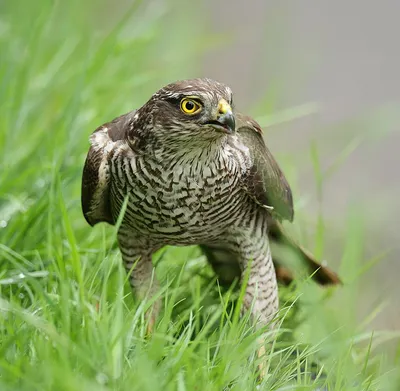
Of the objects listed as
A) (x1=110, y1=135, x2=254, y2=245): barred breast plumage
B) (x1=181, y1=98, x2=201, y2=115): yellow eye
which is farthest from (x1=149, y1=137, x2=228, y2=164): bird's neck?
(x1=181, y1=98, x2=201, y2=115): yellow eye

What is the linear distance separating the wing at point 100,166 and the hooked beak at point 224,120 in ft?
1.99

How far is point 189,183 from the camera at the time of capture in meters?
4.15

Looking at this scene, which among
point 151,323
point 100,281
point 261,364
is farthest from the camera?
point 151,323

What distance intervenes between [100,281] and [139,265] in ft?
1.41

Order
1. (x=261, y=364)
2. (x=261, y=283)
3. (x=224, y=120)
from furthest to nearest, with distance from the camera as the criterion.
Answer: (x=261, y=283), (x=261, y=364), (x=224, y=120)

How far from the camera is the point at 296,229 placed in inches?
231

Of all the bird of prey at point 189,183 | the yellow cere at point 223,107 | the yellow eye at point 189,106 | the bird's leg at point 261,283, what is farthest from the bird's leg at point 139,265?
the yellow cere at point 223,107

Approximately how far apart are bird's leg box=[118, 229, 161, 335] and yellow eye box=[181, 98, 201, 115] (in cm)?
87

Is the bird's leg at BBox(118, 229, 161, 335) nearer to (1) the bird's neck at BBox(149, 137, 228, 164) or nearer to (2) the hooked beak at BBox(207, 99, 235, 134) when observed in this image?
(1) the bird's neck at BBox(149, 137, 228, 164)

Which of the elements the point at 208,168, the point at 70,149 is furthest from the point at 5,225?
the point at 208,168

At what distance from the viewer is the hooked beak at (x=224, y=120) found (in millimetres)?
3891

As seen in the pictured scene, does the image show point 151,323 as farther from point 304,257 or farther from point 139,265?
point 304,257

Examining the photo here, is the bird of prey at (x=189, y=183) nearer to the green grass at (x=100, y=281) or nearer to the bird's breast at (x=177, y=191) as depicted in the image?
the bird's breast at (x=177, y=191)

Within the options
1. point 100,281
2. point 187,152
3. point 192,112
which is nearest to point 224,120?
point 192,112
